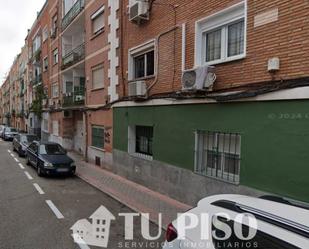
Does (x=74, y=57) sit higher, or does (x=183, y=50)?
(x=74, y=57)

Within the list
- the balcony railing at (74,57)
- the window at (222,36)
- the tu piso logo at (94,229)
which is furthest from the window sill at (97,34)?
the tu piso logo at (94,229)

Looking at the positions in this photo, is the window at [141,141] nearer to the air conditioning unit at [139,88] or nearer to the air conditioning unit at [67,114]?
the air conditioning unit at [139,88]

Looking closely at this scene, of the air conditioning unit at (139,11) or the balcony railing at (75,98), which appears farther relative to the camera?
the balcony railing at (75,98)

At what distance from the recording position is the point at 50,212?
7.96 meters

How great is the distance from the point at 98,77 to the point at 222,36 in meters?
9.43

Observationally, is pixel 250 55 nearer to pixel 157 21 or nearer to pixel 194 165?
pixel 194 165

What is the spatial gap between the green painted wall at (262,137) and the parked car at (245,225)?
2447mm

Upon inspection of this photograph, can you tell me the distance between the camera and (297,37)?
5.70 meters

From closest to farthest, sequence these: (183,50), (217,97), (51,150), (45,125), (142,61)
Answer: (217,97) → (183,50) → (142,61) → (51,150) → (45,125)

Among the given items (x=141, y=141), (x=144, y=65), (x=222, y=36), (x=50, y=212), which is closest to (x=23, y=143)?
(x=141, y=141)

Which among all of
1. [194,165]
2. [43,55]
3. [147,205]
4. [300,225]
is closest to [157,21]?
[194,165]

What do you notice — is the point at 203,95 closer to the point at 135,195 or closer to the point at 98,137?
the point at 135,195

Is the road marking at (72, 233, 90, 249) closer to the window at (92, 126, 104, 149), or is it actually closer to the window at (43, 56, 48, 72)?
the window at (92, 126, 104, 149)

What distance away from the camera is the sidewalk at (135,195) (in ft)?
26.6
